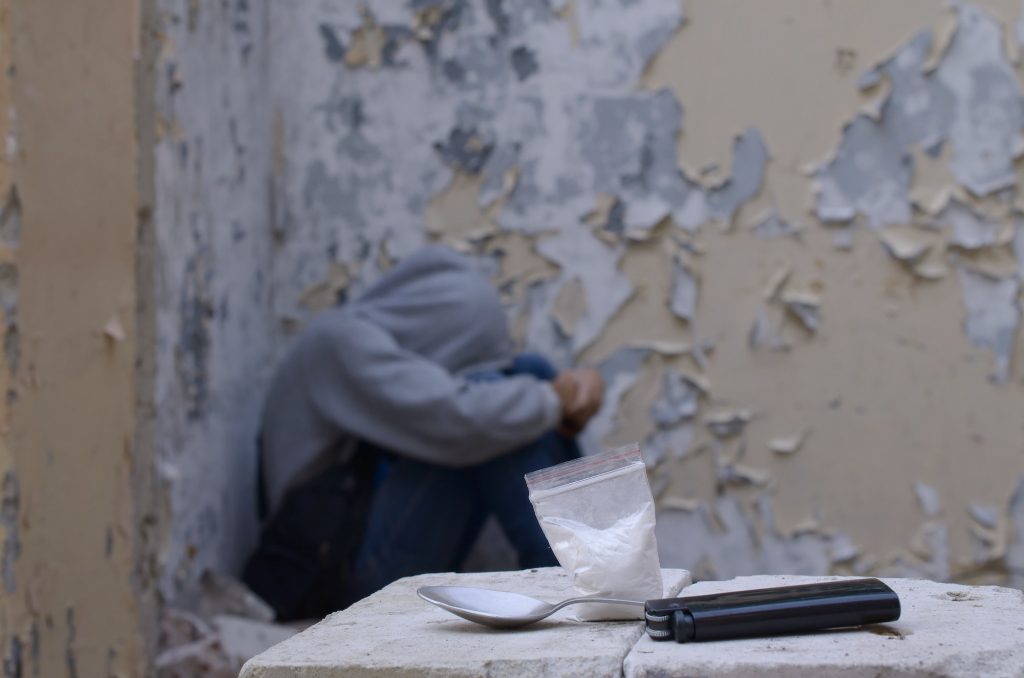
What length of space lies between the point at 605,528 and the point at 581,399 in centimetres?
129

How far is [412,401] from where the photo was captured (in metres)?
2.01

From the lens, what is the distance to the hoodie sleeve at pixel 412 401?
1988 millimetres

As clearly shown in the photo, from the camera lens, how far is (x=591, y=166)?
2.35 metres

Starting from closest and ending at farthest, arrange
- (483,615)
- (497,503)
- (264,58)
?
(483,615) < (497,503) < (264,58)

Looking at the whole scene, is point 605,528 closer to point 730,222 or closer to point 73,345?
point 73,345

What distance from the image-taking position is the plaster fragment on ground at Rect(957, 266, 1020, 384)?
223 centimetres

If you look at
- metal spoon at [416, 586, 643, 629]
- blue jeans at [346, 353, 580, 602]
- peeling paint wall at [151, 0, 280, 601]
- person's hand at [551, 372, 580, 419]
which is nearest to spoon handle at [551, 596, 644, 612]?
metal spoon at [416, 586, 643, 629]

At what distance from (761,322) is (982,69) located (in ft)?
1.97

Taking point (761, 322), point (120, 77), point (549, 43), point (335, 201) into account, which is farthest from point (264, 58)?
point (761, 322)

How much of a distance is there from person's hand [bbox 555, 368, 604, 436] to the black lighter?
1339 millimetres

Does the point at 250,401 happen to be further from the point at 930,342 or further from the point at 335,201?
the point at 930,342

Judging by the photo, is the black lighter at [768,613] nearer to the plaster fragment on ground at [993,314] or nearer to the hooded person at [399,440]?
the hooded person at [399,440]

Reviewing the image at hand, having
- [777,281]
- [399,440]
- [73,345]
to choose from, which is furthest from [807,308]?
[73,345]

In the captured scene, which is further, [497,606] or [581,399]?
[581,399]
